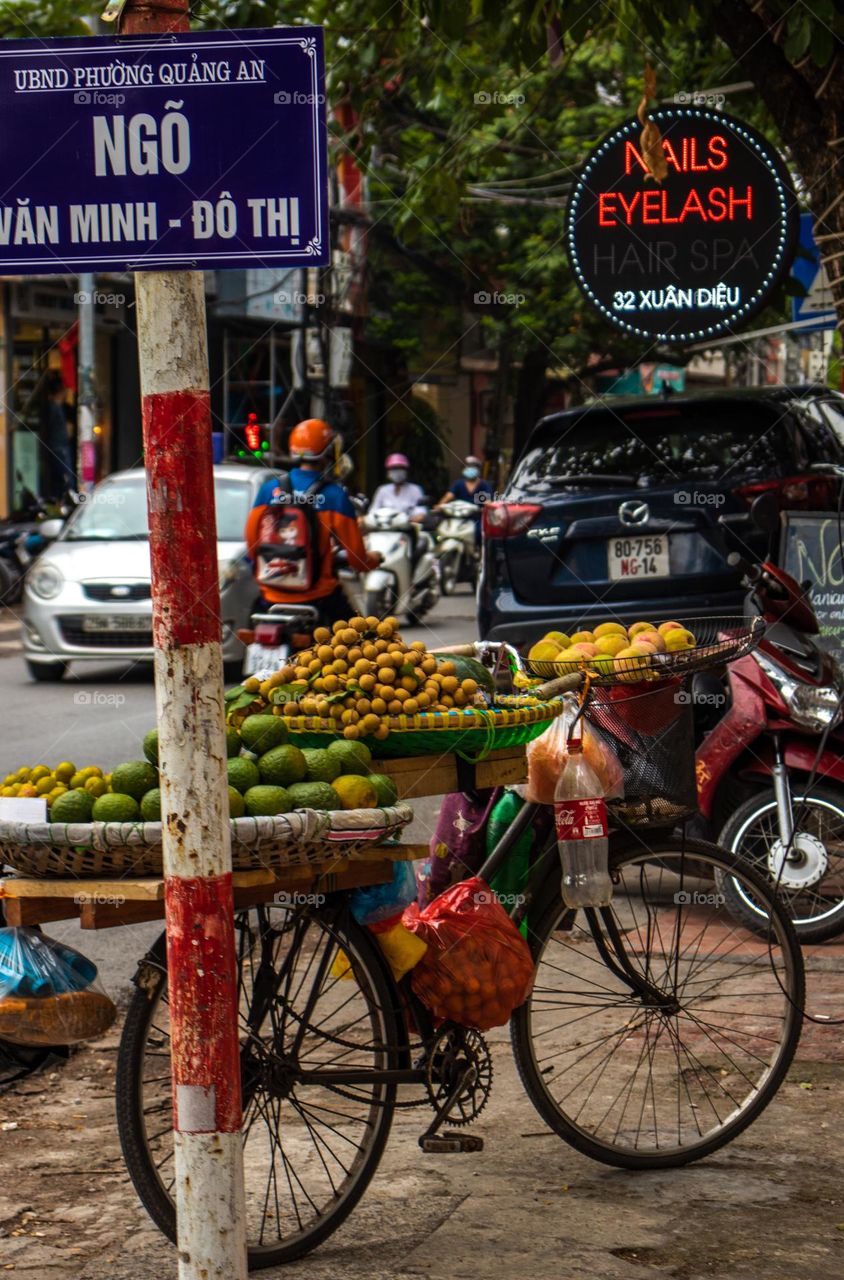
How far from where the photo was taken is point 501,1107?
4.28 metres

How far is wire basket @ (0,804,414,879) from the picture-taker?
3074mm

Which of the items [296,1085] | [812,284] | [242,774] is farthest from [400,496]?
[242,774]

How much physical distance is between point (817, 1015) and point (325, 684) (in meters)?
2.06

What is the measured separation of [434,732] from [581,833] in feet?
1.28

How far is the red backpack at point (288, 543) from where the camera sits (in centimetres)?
925

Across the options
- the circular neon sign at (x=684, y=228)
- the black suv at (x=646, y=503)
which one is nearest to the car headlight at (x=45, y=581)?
the black suv at (x=646, y=503)

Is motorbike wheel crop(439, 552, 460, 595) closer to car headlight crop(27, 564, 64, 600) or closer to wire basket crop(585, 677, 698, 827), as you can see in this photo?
car headlight crop(27, 564, 64, 600)

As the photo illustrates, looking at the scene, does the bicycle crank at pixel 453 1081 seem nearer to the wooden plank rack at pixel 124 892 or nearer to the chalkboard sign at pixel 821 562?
the wooden plank rack at pixel 124 892

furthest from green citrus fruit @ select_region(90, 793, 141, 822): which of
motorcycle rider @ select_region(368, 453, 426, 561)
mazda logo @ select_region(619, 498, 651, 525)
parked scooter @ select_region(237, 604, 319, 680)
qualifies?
motorcycle rider @ select_region(368, 453, 426, 561)

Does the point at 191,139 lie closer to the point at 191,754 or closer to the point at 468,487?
the point at 191,754

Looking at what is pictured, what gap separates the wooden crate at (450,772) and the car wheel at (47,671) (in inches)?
371

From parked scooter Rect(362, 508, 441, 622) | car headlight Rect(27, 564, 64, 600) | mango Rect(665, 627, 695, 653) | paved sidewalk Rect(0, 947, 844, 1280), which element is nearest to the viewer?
paved sidewalk Rect(0, 947, 844, 1280)

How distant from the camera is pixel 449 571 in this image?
20.6 metres

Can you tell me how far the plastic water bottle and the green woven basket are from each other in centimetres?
17
